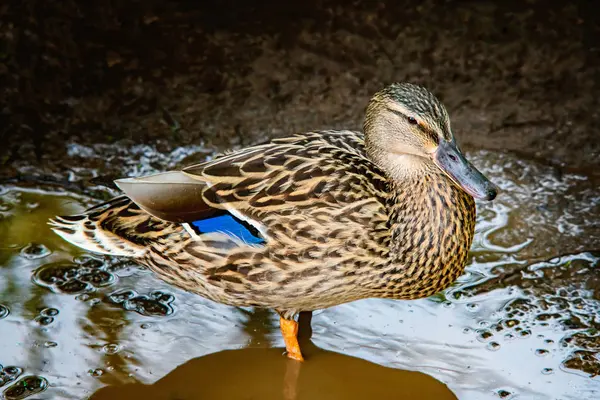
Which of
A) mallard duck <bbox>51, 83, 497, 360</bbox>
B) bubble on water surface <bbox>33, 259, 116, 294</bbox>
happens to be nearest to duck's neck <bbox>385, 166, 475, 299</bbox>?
mallard duck <bbox>51, 83, 497, 360</bbox>

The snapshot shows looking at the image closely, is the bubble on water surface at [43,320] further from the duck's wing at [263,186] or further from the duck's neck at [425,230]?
the duck's neck at [425,230]

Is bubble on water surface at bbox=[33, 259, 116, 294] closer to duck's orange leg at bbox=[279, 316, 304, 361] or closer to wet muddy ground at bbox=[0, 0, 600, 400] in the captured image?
wet muddy ground at bbox=[0, 0, 600, 400]

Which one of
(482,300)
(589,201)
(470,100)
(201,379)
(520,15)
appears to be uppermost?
(520,15)

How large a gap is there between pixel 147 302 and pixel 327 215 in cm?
136

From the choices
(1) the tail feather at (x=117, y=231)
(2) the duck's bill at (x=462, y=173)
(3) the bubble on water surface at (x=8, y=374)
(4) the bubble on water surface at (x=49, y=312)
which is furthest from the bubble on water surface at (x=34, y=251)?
(2) the duck's bill at (x=462, y=173)

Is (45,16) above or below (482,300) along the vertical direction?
above

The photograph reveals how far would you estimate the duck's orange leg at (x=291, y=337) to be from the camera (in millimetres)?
4727

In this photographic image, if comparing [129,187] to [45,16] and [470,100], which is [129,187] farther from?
[470,100]

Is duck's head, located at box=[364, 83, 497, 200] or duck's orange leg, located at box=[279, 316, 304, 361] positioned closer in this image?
duck's head, located at box=[364, 83, 497, 200]

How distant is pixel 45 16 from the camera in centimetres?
609

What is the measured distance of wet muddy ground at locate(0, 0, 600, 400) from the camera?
4930 mm

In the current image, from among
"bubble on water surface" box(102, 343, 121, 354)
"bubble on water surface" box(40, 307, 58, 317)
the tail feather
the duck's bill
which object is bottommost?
"bubble on water surface" box(102, 343, 121, 354)

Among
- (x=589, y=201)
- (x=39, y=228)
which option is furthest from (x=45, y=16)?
(x=589, y=201)

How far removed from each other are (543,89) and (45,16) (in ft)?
11.0
